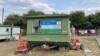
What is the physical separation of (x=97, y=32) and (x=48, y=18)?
22663 mm

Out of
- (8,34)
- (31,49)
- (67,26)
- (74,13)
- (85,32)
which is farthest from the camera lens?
(74,13)

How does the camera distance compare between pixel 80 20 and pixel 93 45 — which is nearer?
pixel 93 45

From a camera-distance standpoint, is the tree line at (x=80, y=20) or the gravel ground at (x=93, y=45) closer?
the gravel ground at (x=93, y=45)

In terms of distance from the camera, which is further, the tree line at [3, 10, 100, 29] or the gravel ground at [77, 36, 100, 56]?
the tree line at [3, 10, 100, 29]

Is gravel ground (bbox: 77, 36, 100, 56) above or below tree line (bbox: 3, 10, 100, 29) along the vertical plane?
below

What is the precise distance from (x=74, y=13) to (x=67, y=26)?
95.4 ft

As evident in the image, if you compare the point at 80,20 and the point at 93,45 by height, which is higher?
the point at 80,20

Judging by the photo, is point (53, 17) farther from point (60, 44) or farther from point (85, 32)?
point (85, 32)

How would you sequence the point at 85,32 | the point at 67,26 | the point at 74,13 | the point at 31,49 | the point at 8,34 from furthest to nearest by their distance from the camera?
the point at 74,13 → the point at 85,32 → the point at 8,34 → the point at 31,49 → the point at 67,26

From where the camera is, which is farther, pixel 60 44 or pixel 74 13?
pixel 74 13

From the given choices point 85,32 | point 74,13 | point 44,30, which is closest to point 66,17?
point 44,30

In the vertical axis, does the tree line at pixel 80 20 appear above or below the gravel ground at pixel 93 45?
above

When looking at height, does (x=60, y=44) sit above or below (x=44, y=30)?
below

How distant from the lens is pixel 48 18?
13.8m
